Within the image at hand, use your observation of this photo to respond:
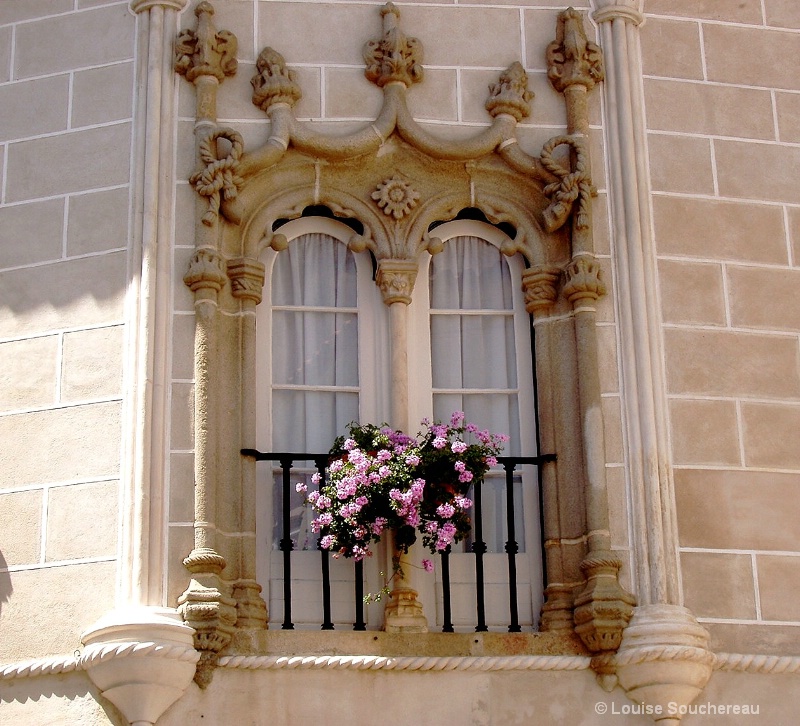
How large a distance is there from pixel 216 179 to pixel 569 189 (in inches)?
77.5

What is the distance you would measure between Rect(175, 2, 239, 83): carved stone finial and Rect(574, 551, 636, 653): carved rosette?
137 inches

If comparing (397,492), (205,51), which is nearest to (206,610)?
(397,492)

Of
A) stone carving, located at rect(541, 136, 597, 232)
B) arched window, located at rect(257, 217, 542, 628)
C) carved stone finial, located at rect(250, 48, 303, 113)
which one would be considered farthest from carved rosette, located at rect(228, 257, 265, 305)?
stone carving, located at rect(541, 136, 597, 232)

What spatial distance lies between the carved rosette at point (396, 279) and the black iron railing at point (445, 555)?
3.40 ft

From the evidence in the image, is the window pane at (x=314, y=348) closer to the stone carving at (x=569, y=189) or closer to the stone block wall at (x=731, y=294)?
the stone carving at (x=569, y=189)

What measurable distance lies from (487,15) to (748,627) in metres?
3.90

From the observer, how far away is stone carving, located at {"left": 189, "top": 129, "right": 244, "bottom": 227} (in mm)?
10016

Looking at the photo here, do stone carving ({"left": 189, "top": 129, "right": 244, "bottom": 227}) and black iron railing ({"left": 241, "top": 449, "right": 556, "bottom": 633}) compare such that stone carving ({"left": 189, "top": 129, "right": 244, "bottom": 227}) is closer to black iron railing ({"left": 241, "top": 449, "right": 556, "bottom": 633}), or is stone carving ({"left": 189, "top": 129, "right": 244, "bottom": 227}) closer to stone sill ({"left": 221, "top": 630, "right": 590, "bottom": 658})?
black iron railing ({"left": 241, "top": 449, "right": 556, "bottom": 633})

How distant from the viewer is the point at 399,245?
33.7 ft

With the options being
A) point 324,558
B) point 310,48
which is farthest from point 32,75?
point 324,558

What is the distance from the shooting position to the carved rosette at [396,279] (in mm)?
10164

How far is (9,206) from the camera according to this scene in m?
10.4

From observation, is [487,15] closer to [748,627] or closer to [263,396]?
[263,396]

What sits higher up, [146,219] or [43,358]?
[146,219]
